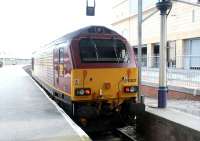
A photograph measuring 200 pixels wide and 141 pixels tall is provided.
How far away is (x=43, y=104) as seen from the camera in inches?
477

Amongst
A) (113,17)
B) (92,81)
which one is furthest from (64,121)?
(113,17)

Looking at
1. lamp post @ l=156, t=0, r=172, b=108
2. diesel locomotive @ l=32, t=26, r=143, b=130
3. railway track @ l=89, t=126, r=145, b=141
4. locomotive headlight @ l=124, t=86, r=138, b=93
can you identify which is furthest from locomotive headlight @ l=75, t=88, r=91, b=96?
lamp post @ l=156, t=0, r=172, b=108

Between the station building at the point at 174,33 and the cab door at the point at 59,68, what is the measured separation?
6.54 metres

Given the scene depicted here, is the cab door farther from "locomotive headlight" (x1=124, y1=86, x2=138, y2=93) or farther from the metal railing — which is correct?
the metal railing

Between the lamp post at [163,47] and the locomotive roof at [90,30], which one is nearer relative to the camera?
the locomotive roof at [90,30]

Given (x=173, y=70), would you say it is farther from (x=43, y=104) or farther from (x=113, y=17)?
(x=113, y=17)

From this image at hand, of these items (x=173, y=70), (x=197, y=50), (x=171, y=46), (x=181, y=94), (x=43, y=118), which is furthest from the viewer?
(x=171, y=46)

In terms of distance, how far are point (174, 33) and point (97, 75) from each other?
2813 centimetres

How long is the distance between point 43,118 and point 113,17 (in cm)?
4934

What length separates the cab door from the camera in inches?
429

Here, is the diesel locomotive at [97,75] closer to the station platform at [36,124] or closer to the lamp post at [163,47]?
the station platform at [36,124]

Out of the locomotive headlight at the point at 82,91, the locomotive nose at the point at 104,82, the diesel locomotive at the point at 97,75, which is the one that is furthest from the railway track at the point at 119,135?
the locomotive headlight at the point at 82,91

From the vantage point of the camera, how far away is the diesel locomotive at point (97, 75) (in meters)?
9.78

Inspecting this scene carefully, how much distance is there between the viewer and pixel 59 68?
447 inches
